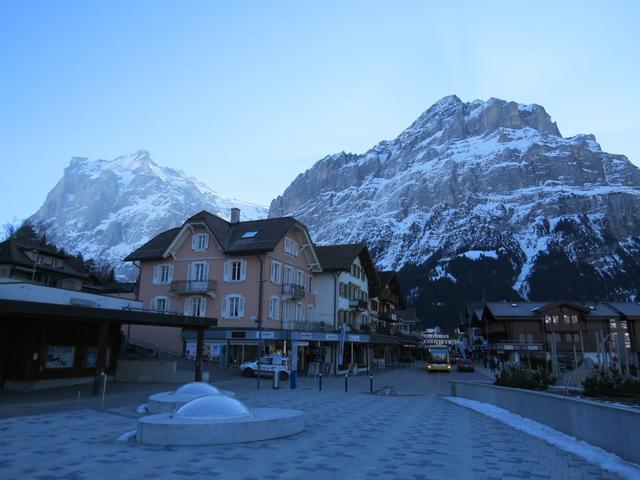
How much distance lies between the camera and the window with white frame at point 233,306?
140ft

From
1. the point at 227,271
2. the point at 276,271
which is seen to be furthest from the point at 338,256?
the point at 227,271

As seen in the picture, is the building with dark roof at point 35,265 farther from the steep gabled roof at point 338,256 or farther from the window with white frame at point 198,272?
the steep gabled roof at point 338,256

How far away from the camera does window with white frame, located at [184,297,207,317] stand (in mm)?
44469

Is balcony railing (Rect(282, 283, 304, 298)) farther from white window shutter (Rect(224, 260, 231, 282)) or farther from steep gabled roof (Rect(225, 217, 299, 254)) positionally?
white window shutter (Rect(224, 260, 231, 282))

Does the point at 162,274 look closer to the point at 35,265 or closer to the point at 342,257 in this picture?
the point at 35,265

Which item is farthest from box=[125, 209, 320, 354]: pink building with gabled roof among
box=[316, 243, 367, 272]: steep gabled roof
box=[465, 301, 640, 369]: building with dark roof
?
box=[465, 301, 640, 369]: building with dark roof

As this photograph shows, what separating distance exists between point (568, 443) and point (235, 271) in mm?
34785

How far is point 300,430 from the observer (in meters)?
13.4

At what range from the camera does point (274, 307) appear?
145ft

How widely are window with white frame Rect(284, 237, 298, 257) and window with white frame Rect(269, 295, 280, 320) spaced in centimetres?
460

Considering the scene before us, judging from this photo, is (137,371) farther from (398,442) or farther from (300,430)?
(398,442)

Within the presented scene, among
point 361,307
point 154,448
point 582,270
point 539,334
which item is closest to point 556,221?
point 582,270

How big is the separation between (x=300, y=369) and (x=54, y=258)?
992 inches

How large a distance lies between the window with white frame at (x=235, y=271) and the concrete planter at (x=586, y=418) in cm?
2801
